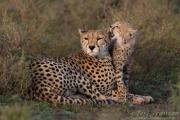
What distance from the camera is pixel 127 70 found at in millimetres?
7691

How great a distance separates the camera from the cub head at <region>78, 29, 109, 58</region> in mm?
7125

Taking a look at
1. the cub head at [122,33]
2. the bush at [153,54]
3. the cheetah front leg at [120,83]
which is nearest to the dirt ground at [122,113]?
the cheetah front leg at [120,83]

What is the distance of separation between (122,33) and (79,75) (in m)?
0.96

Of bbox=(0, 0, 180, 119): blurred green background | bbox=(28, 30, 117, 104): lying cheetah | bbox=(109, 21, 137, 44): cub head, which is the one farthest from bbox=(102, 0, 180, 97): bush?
bbox=(28, 30, 117, 104): lying cheetah

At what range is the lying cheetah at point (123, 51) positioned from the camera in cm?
740

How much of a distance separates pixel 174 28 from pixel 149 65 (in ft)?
3.18

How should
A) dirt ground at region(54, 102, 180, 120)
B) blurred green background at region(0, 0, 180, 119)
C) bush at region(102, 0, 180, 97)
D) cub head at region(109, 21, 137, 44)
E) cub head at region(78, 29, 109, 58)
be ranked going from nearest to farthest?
dirt ground at region(54, 102, 180, 120) < blurred green background at region(0, 0, 180, 119) < cub head at region(78, 29, 109, 58) < cub head at region(109, 21, 137, 44) < bush at region(102, 0, 180, 97)

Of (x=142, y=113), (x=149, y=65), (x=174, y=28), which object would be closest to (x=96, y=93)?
(x=142, y=113)

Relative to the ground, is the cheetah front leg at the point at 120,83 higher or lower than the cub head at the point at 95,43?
lower

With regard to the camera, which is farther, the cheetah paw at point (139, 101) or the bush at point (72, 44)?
the cheetah paw at point (139, 101)

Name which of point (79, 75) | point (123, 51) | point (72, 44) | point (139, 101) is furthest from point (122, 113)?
point (72, 44)

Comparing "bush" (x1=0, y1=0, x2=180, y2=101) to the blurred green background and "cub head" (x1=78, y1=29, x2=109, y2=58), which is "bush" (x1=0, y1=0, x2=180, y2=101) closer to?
the blurred green background

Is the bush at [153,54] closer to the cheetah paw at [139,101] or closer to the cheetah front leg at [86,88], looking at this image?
the cheetah paw at [139,101]

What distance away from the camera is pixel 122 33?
755 centimetres
